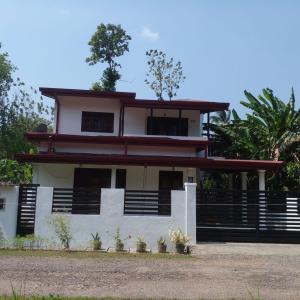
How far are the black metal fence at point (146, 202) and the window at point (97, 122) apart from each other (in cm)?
818

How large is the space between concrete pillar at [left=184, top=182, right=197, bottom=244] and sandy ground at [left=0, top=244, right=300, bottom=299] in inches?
64.8

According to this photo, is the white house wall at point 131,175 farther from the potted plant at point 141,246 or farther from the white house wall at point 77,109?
the potted plant at point 141,246

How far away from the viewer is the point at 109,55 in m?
40.2

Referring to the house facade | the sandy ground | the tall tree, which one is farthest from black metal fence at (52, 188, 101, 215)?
the tall tree

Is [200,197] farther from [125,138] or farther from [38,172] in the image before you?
[38,172]

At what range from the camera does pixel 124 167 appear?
64.5 ft

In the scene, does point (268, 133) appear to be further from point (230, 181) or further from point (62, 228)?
point (62, 228)

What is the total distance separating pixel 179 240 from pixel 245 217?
3.04 metres

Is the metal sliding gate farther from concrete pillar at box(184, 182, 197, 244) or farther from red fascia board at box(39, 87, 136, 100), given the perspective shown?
red fascia board at box(39, 87, 136, 100)

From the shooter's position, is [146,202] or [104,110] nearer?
[146,202]

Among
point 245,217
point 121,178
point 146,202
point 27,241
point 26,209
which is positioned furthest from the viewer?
point 121,178

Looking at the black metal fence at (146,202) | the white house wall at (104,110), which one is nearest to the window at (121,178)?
the white house wall at (104,110)

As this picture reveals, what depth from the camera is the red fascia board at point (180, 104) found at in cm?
2119

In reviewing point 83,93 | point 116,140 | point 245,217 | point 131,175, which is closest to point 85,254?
point 245,217
